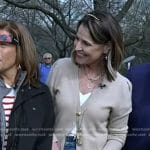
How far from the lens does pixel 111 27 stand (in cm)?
274

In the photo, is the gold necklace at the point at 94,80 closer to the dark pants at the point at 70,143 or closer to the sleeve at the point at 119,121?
the sleeve at the point at 119,121

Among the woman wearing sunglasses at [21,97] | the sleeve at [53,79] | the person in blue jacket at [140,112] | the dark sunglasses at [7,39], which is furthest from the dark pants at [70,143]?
the dark sunglasses at [7,39]

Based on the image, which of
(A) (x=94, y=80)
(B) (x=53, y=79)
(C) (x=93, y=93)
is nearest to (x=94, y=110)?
(C) (x=93, y=93)

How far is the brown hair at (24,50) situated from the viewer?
2621 mm

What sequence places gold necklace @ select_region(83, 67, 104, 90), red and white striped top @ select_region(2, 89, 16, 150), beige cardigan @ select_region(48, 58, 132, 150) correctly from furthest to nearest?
gold necklace @ select_region(83, 67, 104, 90) → beige cardigan @ select_region(48, 58, 132, 150) → red and white striped top @ select_region(2, 89, 16, 150)

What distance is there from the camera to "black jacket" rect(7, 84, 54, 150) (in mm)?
2473

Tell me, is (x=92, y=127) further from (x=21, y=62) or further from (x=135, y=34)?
(x=135, y=34)

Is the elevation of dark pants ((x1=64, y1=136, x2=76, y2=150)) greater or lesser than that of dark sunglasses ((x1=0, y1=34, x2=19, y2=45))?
lesser

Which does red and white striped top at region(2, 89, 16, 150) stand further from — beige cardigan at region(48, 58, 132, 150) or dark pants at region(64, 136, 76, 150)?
dark pants at region(64, 136, 76, 150)

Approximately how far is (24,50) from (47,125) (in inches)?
18.5

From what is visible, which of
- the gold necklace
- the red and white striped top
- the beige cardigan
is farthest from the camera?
the gold necklace

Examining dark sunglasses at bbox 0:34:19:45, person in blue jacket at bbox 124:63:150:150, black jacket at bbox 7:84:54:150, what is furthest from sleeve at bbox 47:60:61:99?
person in blue jacket at bbox 124:63:150:150

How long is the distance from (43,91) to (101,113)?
0.39 meters

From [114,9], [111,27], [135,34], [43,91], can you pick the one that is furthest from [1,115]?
[135,34]
